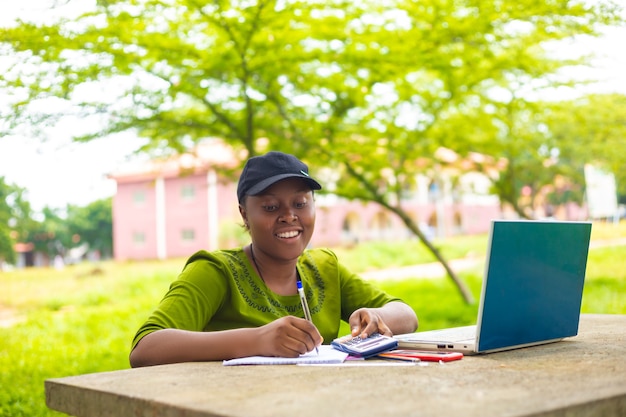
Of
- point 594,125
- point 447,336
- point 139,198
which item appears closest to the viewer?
point 447,336

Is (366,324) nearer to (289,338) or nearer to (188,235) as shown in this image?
(289,338)

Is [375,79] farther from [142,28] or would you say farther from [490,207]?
[490,207]

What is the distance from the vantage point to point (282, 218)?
219 centimetres

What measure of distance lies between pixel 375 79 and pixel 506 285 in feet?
14.4

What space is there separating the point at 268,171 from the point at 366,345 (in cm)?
64

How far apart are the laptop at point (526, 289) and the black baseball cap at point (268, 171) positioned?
0.59 metres

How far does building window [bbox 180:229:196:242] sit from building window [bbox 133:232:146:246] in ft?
6.35

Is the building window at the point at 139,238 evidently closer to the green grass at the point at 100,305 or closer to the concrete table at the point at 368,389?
the green grass at the point at 100,305

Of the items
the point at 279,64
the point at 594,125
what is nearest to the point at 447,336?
the point at 279,64

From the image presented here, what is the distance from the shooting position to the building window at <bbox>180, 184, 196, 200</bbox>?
25922mm

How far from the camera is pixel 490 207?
3212 cm

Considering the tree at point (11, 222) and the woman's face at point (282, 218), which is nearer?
the woman's face at point (282, 218)

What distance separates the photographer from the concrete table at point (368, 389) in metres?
1.10

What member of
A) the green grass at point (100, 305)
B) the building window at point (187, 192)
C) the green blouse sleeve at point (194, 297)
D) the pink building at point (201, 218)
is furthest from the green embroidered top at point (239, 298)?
the building window at point (187, 192)
